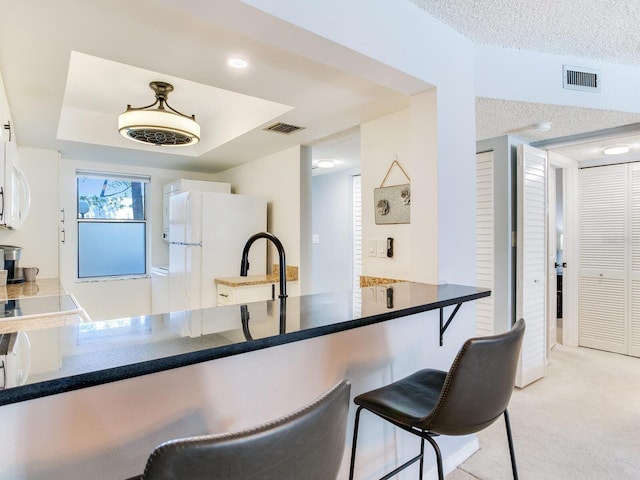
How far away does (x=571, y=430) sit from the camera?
2.44 m

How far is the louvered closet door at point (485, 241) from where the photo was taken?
3.27 metres

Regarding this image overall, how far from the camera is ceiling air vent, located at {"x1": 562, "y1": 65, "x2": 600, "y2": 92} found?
97.0 inches

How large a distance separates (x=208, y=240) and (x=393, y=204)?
1.87 m

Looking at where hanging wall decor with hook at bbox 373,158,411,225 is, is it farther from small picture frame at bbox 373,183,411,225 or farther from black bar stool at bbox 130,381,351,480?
black bar stool at bbox 130,381,351,480

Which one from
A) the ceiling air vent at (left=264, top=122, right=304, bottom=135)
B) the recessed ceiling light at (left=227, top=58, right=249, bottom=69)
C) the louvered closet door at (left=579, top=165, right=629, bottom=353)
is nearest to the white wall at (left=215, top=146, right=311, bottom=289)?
the ceiling air vent at (left=264, top=122, right=304, bottom=135)

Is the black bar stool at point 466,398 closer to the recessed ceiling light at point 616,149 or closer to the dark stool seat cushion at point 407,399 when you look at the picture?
the dark stool seat cushion at point 407,399

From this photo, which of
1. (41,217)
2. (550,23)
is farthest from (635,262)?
(41,217)

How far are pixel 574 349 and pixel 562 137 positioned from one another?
2.36 meters

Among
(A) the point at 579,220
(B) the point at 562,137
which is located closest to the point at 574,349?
(A) the point at 579,220

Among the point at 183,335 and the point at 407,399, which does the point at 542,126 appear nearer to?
the point at 407,399

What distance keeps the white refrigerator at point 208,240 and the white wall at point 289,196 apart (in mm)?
144

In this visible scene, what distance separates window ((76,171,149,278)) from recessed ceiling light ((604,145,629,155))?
498cm

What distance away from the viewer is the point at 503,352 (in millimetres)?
1187

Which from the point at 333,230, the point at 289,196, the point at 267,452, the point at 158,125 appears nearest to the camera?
the point at 267,452
